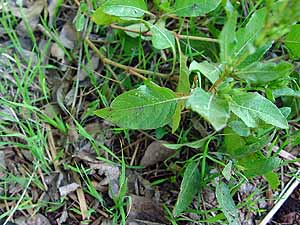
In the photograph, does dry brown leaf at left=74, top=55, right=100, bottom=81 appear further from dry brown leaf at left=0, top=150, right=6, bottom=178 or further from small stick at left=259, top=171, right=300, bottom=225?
small stick at left=259, top=171, right=300, bottom=225

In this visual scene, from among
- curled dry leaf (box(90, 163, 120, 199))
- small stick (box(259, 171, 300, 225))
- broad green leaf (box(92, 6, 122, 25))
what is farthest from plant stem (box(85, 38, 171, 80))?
small stick (box(259, 171, 300, 225))

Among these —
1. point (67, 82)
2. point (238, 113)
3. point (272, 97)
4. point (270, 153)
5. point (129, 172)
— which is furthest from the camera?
point (67, 82)

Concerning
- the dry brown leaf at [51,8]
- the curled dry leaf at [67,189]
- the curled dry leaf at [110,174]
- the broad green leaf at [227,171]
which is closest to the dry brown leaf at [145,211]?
the curled dry leaf at [110,174]

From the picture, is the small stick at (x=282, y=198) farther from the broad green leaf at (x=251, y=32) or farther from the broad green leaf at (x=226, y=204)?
the broad green leaf at (x=251, y=32)

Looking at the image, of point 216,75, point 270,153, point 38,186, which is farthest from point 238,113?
point 38,186

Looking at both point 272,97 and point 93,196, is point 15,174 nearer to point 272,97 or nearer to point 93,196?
point 93,196

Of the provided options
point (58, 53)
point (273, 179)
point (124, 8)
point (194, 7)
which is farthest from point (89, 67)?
point (273, 179)

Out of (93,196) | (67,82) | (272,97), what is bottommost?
(93,196)
